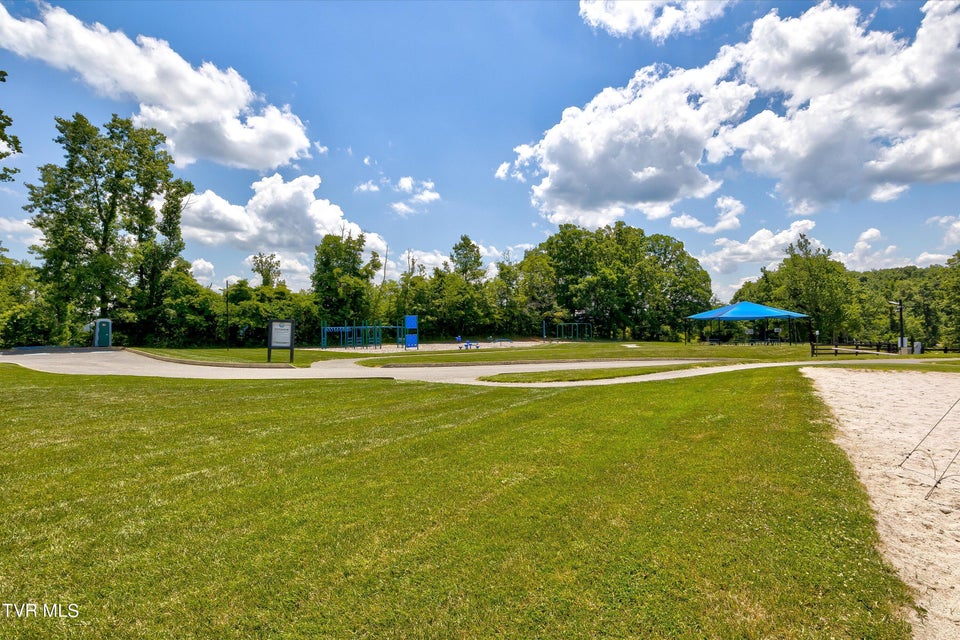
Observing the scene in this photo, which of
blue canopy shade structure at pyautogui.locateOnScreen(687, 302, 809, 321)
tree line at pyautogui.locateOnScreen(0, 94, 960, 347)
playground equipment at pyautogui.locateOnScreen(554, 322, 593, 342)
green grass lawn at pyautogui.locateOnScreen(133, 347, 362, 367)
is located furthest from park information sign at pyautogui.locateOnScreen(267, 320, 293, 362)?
blue canopy shade structure at pyautogui.locateOnScreen(687, 302, 809, 321)

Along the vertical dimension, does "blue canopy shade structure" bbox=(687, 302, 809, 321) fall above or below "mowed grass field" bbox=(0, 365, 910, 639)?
above

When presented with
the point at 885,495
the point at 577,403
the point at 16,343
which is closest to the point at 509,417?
the point at 577,403

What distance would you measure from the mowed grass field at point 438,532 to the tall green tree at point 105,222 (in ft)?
115

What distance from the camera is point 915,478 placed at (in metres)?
4.95

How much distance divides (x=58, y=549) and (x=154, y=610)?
4.80ft

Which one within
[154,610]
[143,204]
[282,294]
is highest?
[143,204]

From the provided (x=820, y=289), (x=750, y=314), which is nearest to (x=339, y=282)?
(x=750, y=314)

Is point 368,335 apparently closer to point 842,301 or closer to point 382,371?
point 382,371

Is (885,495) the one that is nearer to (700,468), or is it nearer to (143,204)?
(700,468)

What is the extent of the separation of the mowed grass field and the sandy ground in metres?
0.18

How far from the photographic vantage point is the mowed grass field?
8.27 feet

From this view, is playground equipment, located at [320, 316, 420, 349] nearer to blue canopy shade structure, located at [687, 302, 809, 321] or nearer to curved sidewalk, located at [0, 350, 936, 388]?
curved sidewalk, located at [0, 350, 936, 388]

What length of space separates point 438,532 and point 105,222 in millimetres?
44529

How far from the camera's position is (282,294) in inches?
1649
